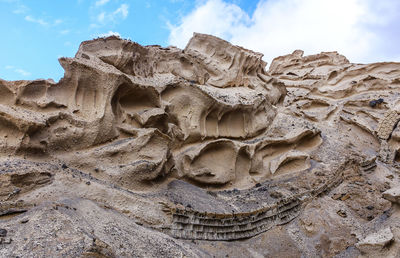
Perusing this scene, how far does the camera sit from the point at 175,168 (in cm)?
673

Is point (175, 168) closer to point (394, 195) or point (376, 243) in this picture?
point (376, 243)

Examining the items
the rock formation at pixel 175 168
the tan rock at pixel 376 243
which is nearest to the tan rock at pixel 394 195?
the rock formation at pixel 175 168

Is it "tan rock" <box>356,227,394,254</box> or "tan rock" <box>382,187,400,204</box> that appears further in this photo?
"tan rock" <box>382,187,400,204</box>

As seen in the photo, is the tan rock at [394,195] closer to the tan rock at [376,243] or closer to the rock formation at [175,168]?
the rock formation at [175,168]

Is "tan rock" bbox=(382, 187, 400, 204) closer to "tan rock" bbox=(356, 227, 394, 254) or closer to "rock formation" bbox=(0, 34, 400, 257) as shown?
"rock formation" bbox=(0, 34, 400, 257)

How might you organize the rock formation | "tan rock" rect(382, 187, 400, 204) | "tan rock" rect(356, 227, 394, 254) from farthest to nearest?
1. "tan rock" rect(382, 187, 400, 204)
2. "tan rock" rect(356, 227, 394, 254)
3. the rock formation

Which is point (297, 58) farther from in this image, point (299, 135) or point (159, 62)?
point (159, 62)

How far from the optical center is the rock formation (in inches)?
168

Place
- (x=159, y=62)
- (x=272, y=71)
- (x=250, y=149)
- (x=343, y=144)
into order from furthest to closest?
(x=272, y=71)
(x=343, y=144)
(x=159, y=62)
(x=250, y=149)

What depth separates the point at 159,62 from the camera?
894 cm

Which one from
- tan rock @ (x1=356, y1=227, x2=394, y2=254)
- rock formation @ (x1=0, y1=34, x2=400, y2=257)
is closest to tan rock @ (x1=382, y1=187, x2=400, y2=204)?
rock formation @ (x1=0, y1=34, x2=400, y2=257)

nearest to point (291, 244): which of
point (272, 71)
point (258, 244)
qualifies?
point (258, 244)

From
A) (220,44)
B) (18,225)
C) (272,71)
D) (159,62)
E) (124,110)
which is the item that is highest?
(272,71)

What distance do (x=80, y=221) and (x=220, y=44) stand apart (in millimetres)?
8700
